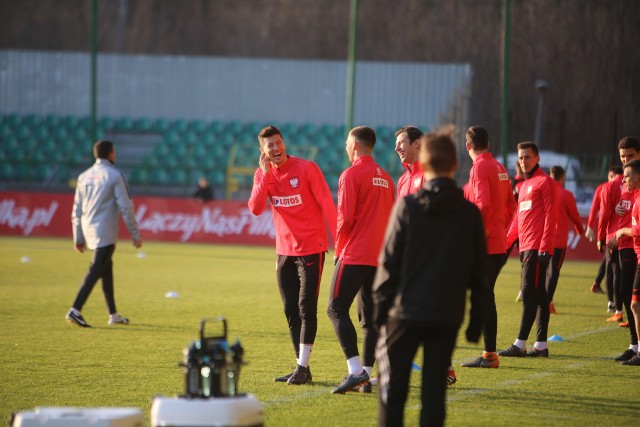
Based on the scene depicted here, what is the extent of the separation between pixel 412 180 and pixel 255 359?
2414 millimetres

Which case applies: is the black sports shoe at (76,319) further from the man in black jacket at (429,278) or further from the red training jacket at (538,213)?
the man in black jacket at (429,278)

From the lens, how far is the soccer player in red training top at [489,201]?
29.5 ft

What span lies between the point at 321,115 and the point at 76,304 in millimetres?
23956

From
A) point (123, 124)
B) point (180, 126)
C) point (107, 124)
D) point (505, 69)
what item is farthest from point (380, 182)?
point (107, 124)

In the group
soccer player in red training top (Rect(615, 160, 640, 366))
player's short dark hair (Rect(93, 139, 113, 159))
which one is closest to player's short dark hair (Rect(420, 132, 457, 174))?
soccer player in red training top (Rect(615, 160, 640, 366))

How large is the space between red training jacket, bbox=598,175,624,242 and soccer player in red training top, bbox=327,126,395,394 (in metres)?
4.04

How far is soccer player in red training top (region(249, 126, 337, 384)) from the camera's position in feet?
27.6

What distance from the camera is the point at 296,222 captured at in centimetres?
854

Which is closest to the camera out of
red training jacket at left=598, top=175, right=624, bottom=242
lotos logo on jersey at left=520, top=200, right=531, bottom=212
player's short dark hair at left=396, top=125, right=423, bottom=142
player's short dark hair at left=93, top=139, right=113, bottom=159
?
player's short dark hair at left=396, top=125, right=423, bottom=142

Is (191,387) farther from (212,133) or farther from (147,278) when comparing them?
(212,133)

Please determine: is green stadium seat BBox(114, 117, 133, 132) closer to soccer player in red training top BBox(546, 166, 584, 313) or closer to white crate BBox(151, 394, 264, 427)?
soccer player in red training top BBox(546, 166, 584, 313)

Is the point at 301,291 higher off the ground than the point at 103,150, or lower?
lower

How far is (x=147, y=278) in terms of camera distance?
17.6 meters

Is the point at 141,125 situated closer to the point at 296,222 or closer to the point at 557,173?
the point at 557,173
